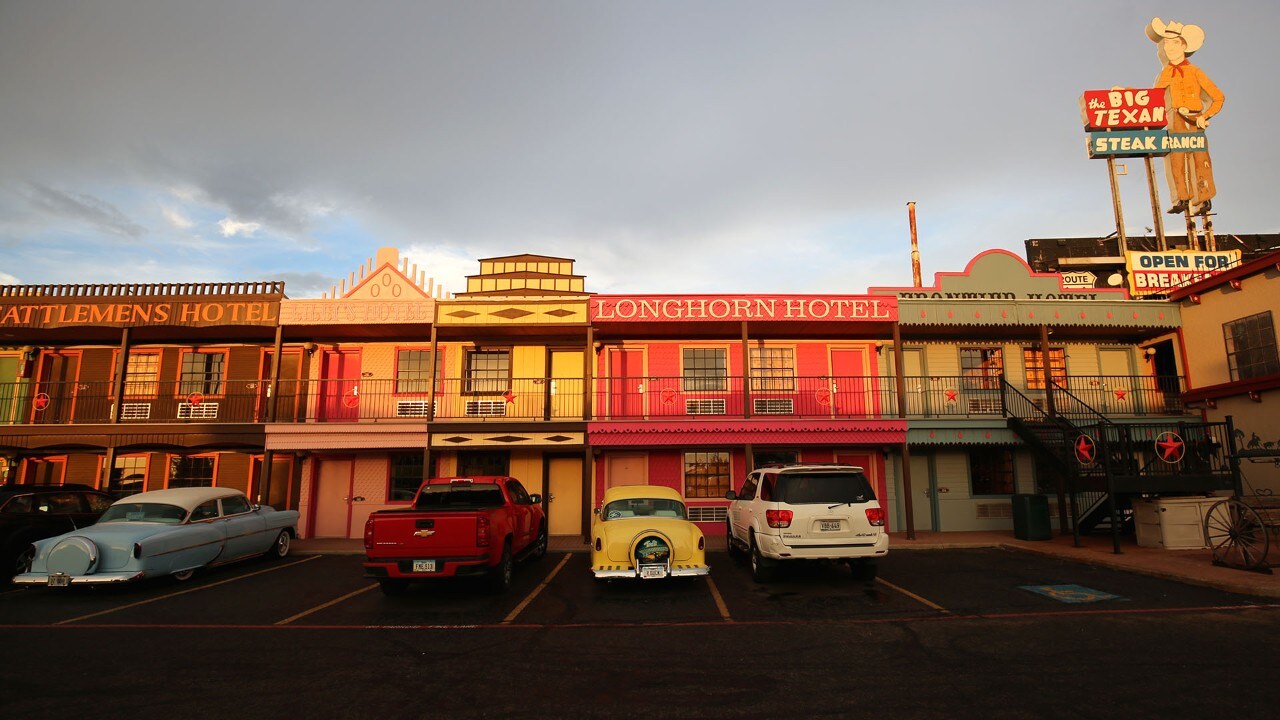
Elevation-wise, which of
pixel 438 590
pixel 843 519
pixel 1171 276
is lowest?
pixel 438 590

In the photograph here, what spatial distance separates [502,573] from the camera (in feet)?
34.2

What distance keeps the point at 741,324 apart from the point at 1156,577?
32.3 feet

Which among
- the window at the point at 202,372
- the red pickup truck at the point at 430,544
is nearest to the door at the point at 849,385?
the red pickup truck at the point at 430,544

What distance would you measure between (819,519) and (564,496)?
969 cm

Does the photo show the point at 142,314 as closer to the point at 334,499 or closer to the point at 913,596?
the point at 334,499

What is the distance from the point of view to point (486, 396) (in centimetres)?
1825

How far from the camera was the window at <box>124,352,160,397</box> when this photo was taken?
61.4 feet

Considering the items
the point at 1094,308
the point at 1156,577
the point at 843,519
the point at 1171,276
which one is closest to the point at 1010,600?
the point at 843,519

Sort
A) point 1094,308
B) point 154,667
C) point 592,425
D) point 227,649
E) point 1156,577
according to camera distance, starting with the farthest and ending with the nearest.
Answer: point 1094,308 → point 592,425 → point 1156,577 → point 227,649 → point 154,667

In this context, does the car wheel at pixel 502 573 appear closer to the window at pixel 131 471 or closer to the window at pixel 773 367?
the window at pixel 773 367

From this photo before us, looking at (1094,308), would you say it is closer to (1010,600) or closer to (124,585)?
(1010,600)

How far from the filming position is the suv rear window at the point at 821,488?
10203 mm

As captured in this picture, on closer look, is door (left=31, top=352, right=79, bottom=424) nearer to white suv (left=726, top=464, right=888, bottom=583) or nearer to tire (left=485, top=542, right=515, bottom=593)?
tire (left=485, top=542, right=515, bottom=593)

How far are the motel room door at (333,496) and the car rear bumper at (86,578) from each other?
8.09 meters
